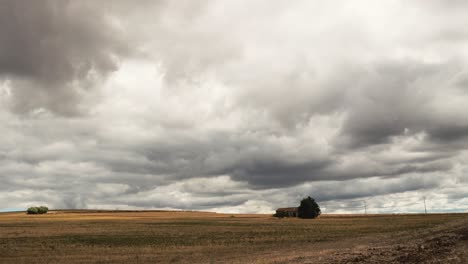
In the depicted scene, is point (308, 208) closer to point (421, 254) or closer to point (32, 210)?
point (32, 210)

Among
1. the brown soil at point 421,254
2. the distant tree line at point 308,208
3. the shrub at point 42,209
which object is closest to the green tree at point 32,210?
the shrub at point 42,209

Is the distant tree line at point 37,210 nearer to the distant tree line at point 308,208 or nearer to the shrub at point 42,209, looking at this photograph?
the shrub at point 42,209

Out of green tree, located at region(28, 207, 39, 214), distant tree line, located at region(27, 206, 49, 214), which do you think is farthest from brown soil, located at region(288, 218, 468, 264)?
distant tree line, located at region(27, 206, 49, 214)

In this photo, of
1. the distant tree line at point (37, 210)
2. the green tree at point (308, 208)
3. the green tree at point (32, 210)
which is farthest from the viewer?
the distant tree line at point (37, 210)

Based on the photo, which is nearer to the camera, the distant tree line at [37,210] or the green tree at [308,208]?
the green tree at [308,208]

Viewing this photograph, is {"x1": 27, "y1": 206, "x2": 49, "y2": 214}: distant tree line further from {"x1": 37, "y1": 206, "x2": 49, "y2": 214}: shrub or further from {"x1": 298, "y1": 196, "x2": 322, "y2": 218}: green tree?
{"x1": 298, "y1": 196, "x2": 322, "y2": 218}: green tree

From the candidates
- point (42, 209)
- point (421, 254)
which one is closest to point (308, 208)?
point (42, 209)

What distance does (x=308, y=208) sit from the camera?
147500mm

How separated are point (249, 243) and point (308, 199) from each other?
96974 mm

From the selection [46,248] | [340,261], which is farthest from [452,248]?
[46,248]

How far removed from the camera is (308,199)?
492ft

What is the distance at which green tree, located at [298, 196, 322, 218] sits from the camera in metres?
147

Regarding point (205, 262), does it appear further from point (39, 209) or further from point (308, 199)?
point (39, 209)

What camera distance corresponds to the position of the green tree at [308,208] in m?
147
